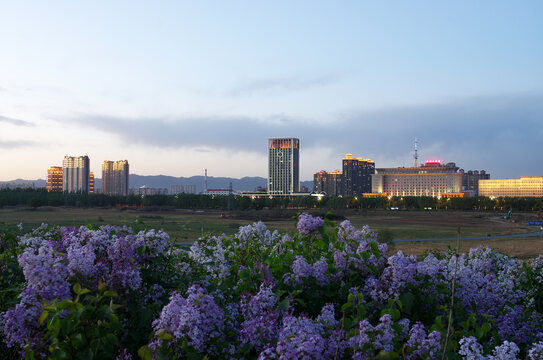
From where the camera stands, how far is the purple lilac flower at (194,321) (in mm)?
2957

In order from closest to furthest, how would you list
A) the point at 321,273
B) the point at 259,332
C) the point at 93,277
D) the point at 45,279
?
the point at 259,332, the point at 45,279, the point at 93,277, the point at 321,273

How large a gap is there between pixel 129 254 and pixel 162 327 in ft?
3.67

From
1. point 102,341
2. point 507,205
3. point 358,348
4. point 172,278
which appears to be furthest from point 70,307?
point 507,205

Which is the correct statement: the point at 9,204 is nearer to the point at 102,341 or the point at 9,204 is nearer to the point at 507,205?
the point at 102,341

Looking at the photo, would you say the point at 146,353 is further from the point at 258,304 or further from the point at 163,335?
the point at 258,304

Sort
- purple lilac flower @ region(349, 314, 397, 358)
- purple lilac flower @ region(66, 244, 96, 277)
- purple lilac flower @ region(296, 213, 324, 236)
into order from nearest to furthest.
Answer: purple lilac flower @ region(349, 314, 397, 358) < purple lilac flower @ region(66, 244, 96, 277) < purple lilac flower @ region(296, 213, 324, 236)

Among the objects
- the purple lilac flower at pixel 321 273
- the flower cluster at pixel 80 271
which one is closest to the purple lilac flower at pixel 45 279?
the flower cluster at pixel 80 271

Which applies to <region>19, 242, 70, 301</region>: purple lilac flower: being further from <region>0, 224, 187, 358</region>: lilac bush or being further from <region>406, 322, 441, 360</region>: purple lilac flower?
<region>406, 322, 441, 360</region>: purple lilac flower

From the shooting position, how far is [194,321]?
299cm

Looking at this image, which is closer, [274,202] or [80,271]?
[80,271]

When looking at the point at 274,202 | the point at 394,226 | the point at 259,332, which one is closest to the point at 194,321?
the point at 259,332

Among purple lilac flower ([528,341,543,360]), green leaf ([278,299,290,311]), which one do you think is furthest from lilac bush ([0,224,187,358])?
purple lilac flower ([528,341,543,360])

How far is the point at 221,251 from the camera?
5.41 metres

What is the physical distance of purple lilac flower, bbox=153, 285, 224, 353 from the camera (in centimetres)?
296
